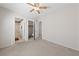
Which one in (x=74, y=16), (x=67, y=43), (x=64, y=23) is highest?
(x=74, y=16)

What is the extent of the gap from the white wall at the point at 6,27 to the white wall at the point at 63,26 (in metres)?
2.59

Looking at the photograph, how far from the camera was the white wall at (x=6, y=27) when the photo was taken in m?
4.03

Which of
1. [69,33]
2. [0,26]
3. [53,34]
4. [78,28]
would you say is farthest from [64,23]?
[0,26]

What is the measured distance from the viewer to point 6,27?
4.29 metres

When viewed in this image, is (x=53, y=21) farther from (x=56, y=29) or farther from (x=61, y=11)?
(x=61, y=11)

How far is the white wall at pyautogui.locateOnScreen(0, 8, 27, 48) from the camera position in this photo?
4031 millimetres

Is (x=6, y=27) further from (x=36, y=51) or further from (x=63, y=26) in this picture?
(x=63, y=26)

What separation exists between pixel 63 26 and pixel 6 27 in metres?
3.08

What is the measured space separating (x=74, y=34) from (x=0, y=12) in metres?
3.71

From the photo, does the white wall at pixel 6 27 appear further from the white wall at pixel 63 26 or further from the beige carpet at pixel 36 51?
the white wall at pixel 63 26

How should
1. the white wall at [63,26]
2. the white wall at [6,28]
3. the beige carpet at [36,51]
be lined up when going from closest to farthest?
the beige carpet at [36,51]
the white wall at [63,26]
the white wall at [6,28]

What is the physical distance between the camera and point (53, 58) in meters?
1.34

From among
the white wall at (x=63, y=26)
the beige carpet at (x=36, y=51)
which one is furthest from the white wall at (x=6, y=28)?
the white wall at (x=63, y=26)

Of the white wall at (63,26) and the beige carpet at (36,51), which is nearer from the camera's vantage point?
the beige carpet at (36,51)
